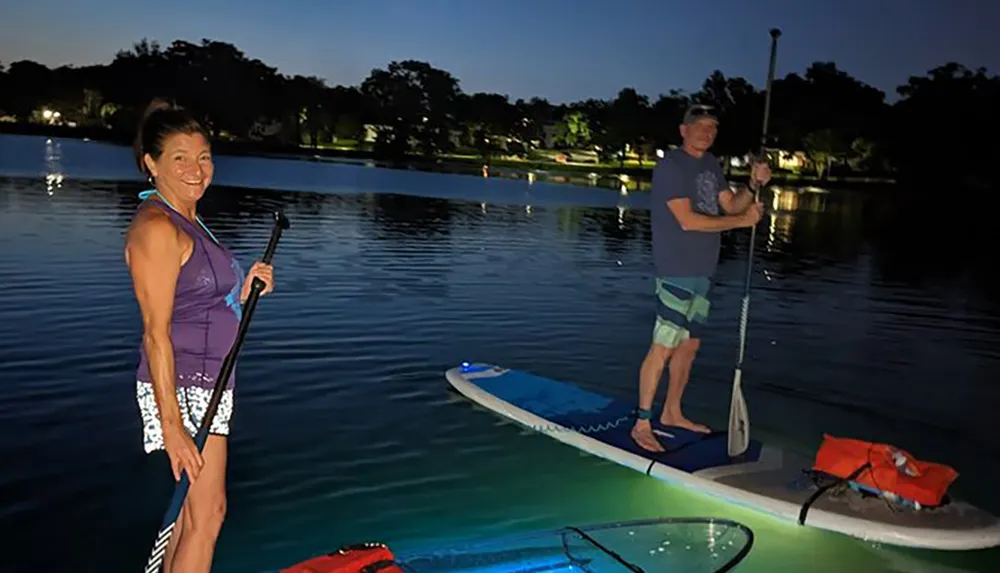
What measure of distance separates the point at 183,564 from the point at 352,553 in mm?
707

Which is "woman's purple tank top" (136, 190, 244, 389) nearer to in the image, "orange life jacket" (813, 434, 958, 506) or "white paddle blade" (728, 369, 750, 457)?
"white paddle blade" (728, 369, 750, 457)

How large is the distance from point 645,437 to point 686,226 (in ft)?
5.41

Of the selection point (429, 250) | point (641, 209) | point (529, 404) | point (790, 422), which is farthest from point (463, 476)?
point (641, 209)

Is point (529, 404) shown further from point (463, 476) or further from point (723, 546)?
point (723, 546)

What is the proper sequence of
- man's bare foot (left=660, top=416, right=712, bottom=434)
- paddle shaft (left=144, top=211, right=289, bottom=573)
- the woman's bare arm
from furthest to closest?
1. man's bare foot (left=660, top=416, right=712, bottom=434)
2. paddle shaft (left=144, top=211, right=289, bottom=573)
3. the woman's bare arm

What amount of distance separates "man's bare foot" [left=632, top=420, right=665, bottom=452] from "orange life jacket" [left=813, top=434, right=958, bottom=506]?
1.21 metres

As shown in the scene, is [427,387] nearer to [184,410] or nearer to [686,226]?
[686,226]

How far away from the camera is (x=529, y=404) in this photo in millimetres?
7348

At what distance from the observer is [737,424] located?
611 centimetres

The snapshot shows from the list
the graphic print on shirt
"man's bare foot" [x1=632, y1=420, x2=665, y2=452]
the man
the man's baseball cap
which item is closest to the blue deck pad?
"man's bare foot" [x1=632, y1=420, x2=665, y2=452]

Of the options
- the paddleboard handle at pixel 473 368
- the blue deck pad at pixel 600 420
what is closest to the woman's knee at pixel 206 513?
the blue deck pad at pixel 600 420

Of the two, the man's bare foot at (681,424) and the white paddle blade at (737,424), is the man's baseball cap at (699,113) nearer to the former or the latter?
the white paddle blade at (737,424)

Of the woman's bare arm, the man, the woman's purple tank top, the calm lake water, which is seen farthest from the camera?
the man

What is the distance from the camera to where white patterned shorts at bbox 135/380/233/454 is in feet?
10.8
